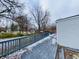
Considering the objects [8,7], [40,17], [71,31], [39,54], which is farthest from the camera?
[40,17]

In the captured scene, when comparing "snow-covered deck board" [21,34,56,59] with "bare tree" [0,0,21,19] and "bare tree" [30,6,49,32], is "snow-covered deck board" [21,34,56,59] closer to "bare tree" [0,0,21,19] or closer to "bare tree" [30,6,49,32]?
"bare tree" [0,0,21,19]

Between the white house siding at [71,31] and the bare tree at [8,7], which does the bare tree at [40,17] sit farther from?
the white house siding at [71,31]

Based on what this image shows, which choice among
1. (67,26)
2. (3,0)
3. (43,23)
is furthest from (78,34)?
(43,23)

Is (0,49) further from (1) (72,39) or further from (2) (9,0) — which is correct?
(2) (9,0)

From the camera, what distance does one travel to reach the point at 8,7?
1689cm

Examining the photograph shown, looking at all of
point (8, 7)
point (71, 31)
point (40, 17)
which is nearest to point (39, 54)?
point (71, 31)

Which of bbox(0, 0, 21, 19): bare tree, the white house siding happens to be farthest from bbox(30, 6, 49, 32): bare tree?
the white house siding

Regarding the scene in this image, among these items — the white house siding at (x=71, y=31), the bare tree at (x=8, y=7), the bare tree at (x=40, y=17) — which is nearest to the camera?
the white house siding at (x=71, y=31)

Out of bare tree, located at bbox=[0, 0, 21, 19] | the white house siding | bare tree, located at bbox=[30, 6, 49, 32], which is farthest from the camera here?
bare tree, located at bbox=[30, 6, 49, 32]

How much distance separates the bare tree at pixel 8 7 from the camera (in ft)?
54.4

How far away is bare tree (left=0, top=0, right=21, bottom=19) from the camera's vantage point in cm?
1658

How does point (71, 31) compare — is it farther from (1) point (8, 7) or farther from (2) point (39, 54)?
(1) point (8, 7)

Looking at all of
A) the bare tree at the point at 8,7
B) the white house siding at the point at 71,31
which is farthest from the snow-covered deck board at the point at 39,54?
the bare tree at the point at 8,7

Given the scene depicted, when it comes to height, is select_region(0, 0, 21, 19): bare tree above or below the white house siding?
above
